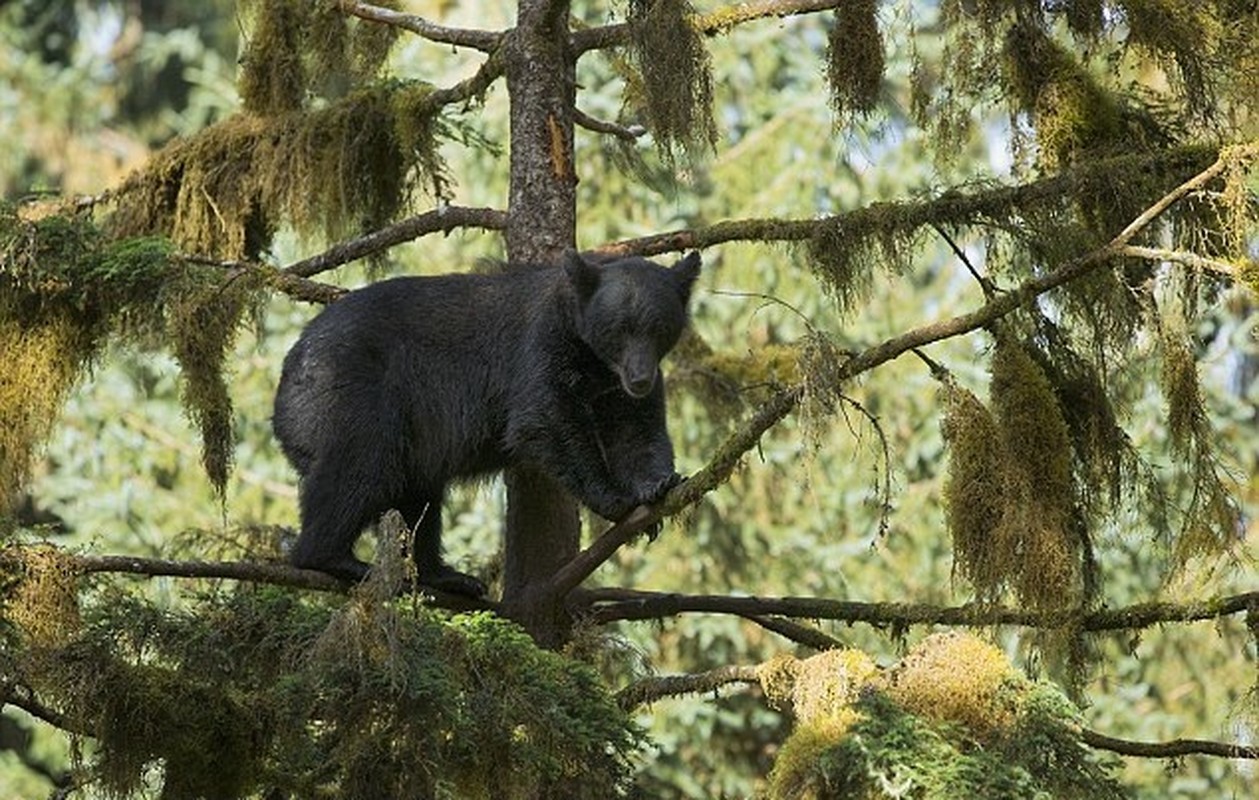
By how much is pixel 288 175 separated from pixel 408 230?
80cm

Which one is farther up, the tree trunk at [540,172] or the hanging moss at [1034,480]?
the tree trunk at [540,172]

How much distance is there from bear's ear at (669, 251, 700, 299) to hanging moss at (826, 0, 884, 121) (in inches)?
33.9

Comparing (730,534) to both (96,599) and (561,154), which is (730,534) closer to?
(561,154)

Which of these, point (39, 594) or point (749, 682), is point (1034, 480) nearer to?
point (749, 682)

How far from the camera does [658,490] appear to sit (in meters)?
7.42

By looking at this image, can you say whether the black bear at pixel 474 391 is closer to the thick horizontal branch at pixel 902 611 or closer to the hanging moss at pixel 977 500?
the thick horizontal branch at pixel 902 611

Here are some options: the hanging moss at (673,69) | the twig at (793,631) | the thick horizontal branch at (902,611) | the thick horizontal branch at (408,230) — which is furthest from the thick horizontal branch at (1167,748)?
the thick horizontal branch at (408,230)

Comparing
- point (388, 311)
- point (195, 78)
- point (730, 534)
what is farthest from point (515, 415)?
point (195, 78)

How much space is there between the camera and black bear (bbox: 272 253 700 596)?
784cm

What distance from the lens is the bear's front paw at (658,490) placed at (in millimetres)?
7402

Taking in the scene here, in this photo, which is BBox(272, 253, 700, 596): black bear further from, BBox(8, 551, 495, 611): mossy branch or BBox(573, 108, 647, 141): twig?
BBox(573, 108, 647, 141): twig

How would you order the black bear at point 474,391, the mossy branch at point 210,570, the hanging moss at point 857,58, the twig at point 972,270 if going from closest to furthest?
the mossy branch at point 210,570 → the twig at point 972,270 → the hanging moss at point 857,58 → the black bear at point 474,391

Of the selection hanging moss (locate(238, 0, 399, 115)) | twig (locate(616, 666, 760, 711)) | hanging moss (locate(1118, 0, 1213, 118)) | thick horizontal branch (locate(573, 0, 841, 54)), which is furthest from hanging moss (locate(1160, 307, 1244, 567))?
hanging moss (locate(238, 0, 399, 115))

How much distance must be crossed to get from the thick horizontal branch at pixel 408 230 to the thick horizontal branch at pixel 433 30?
25.5 inches
